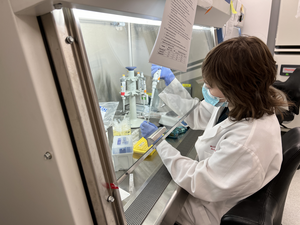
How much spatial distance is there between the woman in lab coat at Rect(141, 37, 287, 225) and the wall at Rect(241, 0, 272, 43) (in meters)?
2.51

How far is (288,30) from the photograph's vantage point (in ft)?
8.80

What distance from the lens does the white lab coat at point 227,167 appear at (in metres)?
0.80

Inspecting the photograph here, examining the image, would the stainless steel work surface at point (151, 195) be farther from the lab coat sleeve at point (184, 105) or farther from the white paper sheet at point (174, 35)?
the white paper sheet at point (174, 35)

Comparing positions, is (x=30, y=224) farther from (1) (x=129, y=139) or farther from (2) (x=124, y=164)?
(1) (x=129, y=139)

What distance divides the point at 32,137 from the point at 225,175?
2.48 ft

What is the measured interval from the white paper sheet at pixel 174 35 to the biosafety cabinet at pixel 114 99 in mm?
67

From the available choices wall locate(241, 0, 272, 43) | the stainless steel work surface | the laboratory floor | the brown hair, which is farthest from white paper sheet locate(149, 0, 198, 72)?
wall locate(241, 0, 272, 43)

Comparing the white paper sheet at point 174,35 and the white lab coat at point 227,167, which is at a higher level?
the white paper sheet at point 174,35

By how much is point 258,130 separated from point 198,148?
388 mm

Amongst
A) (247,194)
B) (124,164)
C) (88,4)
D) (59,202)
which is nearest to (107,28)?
(88,4)

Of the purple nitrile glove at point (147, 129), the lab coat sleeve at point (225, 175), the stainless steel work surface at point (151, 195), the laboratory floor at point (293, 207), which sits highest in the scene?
the purple nitrile glove at point (147, 129)

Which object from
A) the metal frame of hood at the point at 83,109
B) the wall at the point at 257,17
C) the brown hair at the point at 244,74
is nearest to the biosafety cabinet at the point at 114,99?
the metal frame of hood at the point at 83,109

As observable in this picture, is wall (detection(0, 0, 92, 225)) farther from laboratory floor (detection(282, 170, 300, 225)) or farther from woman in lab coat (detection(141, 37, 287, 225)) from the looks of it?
laboratory floor (detection(282, 170, 300, 225))

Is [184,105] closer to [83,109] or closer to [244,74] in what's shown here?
[244,74]
